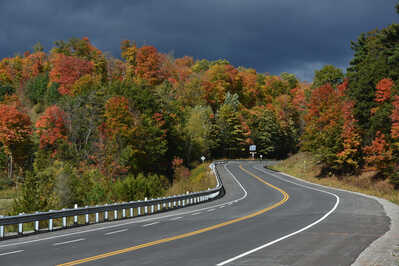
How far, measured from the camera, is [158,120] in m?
79.6

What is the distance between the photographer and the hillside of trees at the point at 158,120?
50062 mm

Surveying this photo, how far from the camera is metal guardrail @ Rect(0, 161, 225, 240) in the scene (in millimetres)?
17080

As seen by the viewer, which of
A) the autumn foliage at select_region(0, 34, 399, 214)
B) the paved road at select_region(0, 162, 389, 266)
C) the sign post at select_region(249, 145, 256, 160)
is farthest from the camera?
the sign post at select_region(249, 145, 256, 160)

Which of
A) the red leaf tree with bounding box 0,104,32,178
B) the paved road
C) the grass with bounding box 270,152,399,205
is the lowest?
the grass with bounding box 270,152,399,205

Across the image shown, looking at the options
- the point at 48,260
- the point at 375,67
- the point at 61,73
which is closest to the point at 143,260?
the point at 48,260

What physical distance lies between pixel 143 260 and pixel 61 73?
10546cm

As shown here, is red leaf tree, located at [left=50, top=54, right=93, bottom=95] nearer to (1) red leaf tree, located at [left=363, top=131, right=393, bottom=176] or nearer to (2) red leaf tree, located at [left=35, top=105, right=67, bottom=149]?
(2) red leaf tree, located at [left=35, top=105, right=67, bottom=149]

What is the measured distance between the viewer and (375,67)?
54125 mm

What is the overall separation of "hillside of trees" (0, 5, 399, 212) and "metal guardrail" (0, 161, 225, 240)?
8821 mm

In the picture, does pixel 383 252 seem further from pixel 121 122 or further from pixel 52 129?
pixel 52 129

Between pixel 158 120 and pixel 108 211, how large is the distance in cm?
5648

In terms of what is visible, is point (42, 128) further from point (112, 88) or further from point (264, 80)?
point (264, 80)

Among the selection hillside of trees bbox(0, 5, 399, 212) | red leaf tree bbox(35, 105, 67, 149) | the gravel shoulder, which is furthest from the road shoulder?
red leaf tree bbox(35, 105, 67, 149)

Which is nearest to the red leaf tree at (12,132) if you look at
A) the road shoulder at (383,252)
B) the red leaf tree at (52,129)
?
the red leaf tree at (52,129)
